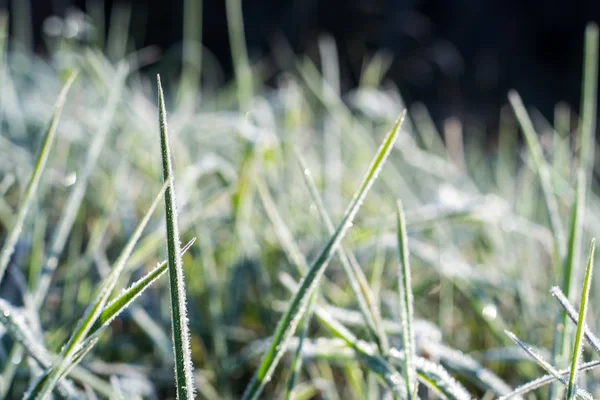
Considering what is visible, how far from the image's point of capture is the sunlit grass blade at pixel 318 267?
302mm

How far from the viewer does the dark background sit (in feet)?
8.79

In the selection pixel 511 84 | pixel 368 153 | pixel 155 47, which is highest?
pixel 155 47

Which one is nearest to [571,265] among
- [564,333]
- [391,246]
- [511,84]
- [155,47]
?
[564,333]

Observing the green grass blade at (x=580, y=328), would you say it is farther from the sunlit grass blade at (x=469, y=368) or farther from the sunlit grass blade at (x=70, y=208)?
the sunlit grass blade at (x=70, y=208)

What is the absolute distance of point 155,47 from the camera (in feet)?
10.7

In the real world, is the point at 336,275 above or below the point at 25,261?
below

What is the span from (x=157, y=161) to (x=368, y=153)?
10.9 inches

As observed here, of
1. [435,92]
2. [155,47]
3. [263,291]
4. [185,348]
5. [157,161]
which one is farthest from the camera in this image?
[155,47]

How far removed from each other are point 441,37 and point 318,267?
289 cm

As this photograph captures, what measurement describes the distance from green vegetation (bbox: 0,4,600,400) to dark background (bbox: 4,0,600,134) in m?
1.87

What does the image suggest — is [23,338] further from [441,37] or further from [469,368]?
[441,37]

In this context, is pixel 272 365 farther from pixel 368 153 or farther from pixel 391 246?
pixel 368 153

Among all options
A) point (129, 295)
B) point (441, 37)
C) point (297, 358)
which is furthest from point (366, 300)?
point (441, 37)

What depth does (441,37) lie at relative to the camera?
2.98 m
